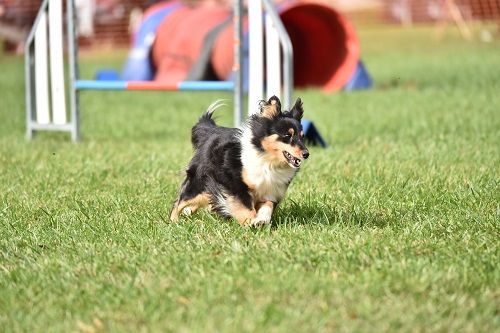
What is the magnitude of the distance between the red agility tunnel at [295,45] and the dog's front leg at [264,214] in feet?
29.9

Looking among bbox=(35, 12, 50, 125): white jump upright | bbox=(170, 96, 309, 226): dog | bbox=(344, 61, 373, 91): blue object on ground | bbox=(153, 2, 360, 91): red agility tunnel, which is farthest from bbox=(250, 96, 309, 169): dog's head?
bbox=(344, 61, 373, 91): blue object on ground

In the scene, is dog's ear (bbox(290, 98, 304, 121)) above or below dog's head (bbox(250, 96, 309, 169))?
above

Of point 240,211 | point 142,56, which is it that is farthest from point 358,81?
point 240,211

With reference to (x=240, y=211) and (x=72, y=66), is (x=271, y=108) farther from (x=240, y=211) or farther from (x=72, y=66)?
(x=72, y=66)

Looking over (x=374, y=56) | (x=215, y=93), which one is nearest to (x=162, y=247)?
(x=215, y=93)

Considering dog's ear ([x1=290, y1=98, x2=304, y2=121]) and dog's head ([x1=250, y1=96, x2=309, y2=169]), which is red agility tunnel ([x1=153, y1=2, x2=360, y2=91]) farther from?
dog's head ([x1=250, y1=96, x2=309, y2=169])

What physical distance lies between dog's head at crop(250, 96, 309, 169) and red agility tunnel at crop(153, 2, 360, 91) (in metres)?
8.97

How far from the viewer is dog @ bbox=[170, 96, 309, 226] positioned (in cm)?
502

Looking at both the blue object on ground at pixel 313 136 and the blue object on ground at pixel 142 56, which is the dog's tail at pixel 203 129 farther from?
the blue object on ground at pixel 142 56

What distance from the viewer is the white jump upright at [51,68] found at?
9422mm

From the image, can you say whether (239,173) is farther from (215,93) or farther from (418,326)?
(215,93)

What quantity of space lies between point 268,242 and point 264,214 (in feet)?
1.18

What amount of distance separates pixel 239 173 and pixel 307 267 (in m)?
1.05

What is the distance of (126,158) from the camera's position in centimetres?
815
